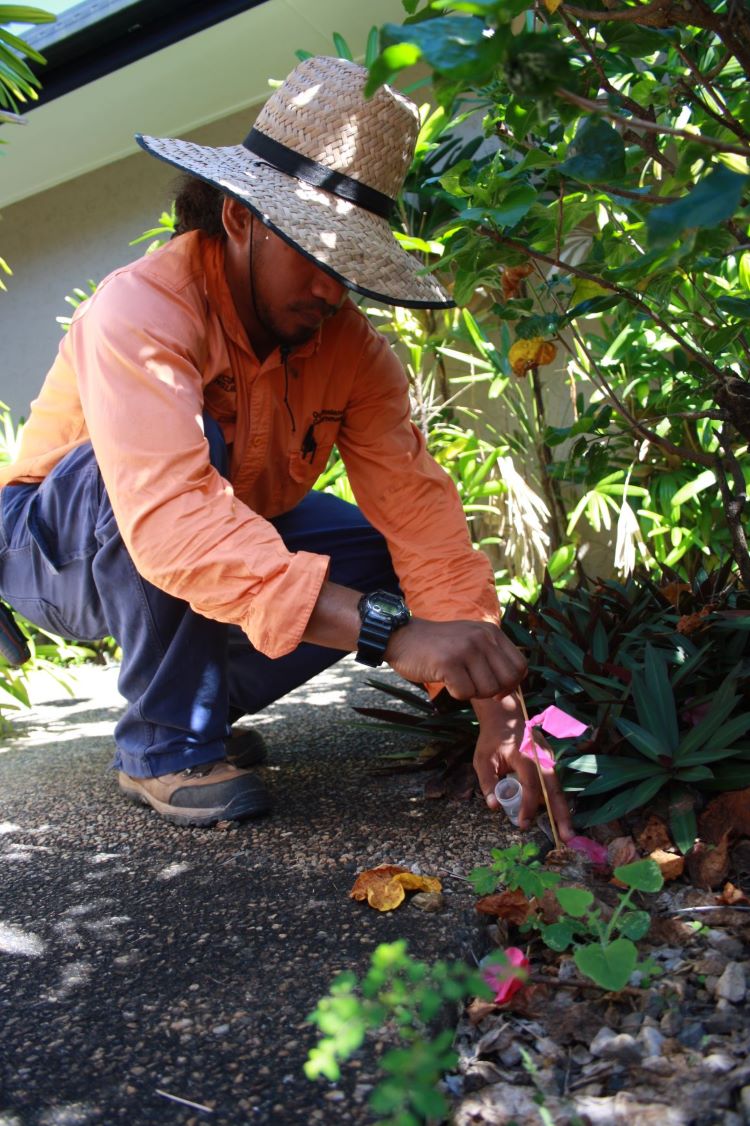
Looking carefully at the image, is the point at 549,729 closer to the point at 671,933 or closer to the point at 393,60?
the point at 671,933

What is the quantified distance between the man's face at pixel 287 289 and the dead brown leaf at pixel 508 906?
1.12m

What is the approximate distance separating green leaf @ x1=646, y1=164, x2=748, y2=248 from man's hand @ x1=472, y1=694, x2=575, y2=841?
1.15 metres

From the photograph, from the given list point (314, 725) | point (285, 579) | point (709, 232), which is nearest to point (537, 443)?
point (314, 725)

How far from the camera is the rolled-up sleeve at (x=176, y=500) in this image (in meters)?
1.70

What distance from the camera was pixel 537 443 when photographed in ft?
12.6

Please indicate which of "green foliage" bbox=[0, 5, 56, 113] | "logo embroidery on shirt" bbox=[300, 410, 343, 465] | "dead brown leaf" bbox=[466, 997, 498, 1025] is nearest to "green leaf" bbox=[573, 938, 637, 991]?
"dead brown leaf" bbox=[466, 997, 498, 1025]

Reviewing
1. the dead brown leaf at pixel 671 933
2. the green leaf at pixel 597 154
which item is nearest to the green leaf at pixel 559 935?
the dead brown leaf at pixel 671 933

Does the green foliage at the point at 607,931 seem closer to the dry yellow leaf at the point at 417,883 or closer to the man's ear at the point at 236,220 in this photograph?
the dry yellow leaf at the point at 417,883

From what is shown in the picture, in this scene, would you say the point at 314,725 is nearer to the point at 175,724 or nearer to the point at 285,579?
the point at 175,724

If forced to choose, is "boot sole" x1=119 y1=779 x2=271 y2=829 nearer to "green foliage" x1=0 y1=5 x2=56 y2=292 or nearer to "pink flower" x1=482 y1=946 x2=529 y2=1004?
"pink flower" x1=482 y1=946 x2=529 y2=1004

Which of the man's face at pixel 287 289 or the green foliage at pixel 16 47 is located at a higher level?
the green foliage at pixel 16 47

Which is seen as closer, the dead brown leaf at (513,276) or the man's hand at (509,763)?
the man's hand at (509,763)

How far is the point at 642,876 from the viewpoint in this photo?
4.29 feet

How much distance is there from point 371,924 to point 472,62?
120cm
